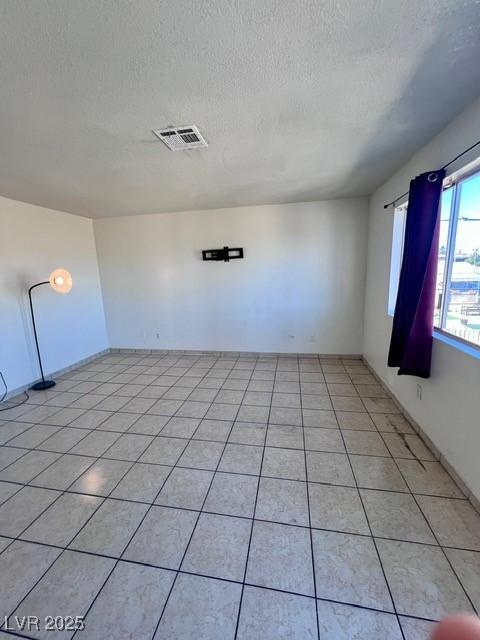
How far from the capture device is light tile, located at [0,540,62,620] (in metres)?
1.25

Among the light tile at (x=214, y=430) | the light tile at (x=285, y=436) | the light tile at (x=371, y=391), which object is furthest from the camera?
the light tile at (x=371, y=391)

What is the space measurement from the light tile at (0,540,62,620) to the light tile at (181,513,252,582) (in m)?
0.75

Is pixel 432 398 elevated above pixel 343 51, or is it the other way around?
pixel 343 51

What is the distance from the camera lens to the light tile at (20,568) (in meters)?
1.25

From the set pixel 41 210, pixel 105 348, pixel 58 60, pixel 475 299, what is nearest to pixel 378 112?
pixel 475 299

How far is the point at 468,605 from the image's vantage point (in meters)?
1.16

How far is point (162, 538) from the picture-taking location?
59.2 inches

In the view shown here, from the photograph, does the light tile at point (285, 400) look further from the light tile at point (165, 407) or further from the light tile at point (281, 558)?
the light tile at point (281, 558)

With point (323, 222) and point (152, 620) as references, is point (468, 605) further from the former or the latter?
point (323, 222)

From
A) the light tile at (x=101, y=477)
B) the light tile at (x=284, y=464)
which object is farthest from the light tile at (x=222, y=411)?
the light tile at (x=101, y=477)

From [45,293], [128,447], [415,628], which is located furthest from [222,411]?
[45,293]

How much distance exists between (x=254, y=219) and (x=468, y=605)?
4.22 meters

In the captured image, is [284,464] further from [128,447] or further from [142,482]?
[128,447]

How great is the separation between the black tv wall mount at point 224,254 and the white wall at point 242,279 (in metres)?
0.09
